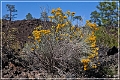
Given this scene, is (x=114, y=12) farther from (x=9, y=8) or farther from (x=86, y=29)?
(x=9, y=8)

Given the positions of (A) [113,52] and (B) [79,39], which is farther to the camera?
(A) [113,52]

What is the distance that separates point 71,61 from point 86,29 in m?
0.85

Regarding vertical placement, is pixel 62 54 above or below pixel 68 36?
below

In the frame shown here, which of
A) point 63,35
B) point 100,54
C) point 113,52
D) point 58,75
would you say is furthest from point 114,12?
point 58,75

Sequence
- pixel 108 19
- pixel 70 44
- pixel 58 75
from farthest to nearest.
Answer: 1. pixel 108 19
2. pixel 70 44
3. pixel 58 75

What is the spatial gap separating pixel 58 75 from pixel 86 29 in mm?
1346

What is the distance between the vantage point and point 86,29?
6.78 m

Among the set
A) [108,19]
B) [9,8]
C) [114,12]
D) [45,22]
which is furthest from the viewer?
[9,8]

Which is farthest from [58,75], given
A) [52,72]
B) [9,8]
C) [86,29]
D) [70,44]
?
[9,8]

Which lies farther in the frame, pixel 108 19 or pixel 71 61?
pixel 108 19

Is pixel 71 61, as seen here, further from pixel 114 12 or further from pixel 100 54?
pixel 114 12

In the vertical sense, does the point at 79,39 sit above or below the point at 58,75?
above

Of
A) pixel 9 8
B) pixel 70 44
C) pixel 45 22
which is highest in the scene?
pixel 9 8

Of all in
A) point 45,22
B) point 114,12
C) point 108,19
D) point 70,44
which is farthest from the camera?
point 108,19
